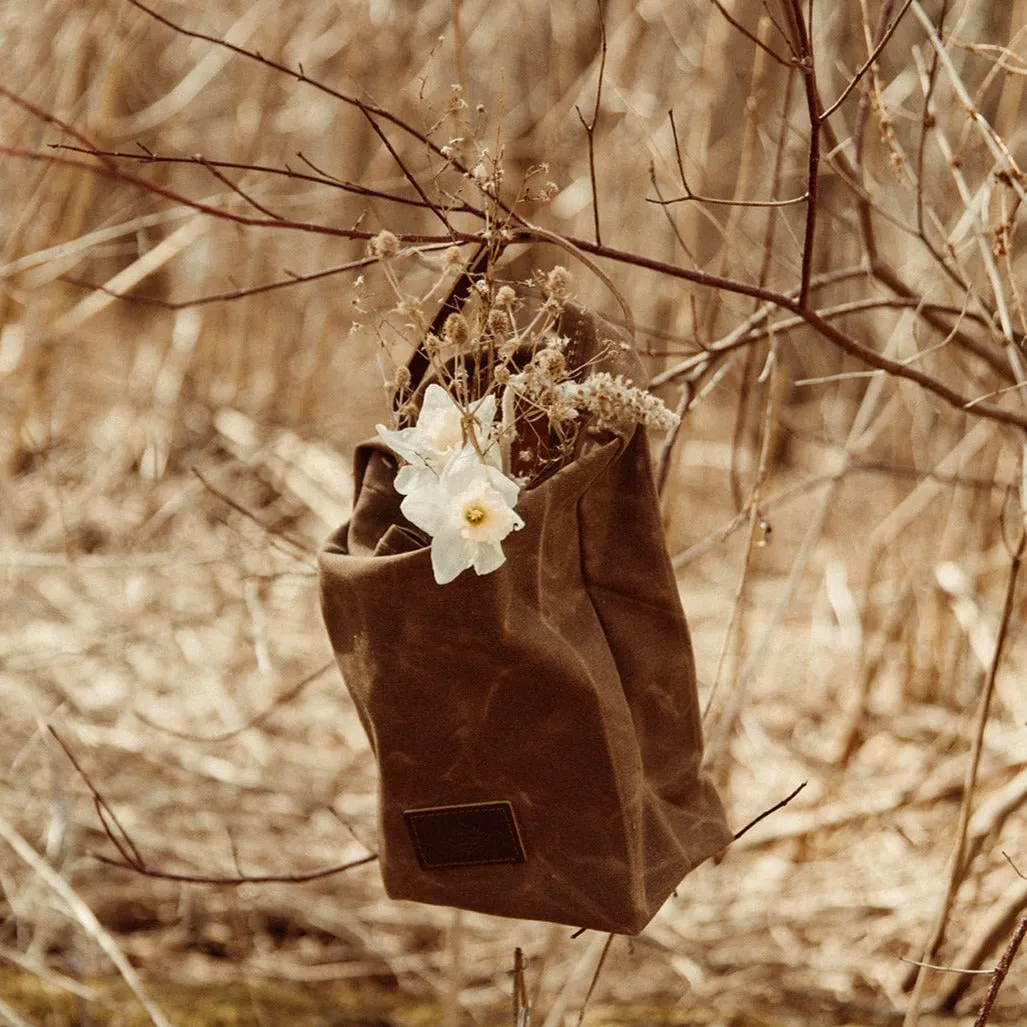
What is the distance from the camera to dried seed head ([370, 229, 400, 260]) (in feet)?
2.72

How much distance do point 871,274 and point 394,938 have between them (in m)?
1.50

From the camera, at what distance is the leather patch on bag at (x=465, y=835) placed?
38.1 inches

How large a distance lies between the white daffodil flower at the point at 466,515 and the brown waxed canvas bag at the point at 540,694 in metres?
0.04

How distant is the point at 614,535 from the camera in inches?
39.7

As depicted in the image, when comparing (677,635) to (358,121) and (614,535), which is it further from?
(358,121)

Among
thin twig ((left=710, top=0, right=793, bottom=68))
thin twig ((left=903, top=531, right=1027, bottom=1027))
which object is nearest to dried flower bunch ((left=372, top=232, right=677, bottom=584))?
thin twig ((left=710, top=0, right=793, bottom=68))

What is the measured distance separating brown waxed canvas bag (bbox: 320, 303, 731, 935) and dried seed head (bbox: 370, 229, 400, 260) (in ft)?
0.65

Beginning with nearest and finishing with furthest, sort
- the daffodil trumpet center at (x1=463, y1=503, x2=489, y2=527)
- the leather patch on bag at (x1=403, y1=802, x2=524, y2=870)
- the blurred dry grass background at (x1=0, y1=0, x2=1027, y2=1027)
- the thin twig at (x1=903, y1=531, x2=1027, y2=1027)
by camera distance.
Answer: the daffodil trumpet center at (x1=463, y1=503, x2=489, y2=527), the leather patch on bag at (x1=403, y1=802, x2=524, y2=870), the thin twig at (x1=903, y1=531, x2=1027, y2=1027), the blurred dry grass background at (x1=0, y1=0, x2=1027, y2=1027)

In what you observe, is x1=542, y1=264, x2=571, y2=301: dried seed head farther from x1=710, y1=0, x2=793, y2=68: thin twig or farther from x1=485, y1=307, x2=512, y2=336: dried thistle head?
x1=710, y1=0, x2=793, y2=68: thin twig

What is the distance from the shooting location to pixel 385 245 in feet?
2.72

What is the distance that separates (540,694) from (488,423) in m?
0.22

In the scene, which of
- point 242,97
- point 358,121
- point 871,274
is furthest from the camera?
point 358,121

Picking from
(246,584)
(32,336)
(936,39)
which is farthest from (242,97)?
(936,39)

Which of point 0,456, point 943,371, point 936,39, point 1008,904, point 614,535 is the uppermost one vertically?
point 936,39
